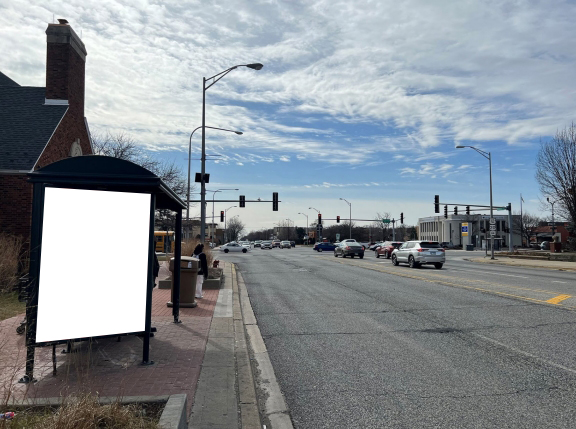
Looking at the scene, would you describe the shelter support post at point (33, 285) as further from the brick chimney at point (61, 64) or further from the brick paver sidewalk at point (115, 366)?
the brick chimney at point (61, 64)

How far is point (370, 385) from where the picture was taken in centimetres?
586

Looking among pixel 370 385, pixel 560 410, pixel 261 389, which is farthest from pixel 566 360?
pixel 261 389

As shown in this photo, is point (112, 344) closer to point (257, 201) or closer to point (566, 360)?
point (566, 360)

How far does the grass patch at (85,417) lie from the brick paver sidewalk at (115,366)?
20 centimetres

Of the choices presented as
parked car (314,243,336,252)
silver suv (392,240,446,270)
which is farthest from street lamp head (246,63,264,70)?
parked car (314,243,336,252)

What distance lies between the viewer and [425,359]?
23.0 ft

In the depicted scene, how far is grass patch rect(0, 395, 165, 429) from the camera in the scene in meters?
3.40

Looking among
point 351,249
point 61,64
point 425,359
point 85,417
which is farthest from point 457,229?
point 85,417

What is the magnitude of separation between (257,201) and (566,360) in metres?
36.8

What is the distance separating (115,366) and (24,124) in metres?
15.5

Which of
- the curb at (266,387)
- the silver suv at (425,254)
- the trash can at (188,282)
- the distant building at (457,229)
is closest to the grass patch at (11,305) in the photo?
the trash can at (188,282)

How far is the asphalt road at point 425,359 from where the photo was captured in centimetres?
492

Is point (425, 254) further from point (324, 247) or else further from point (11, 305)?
point (324, 247)

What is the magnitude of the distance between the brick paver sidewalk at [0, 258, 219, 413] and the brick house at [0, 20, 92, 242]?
27.5 ft
